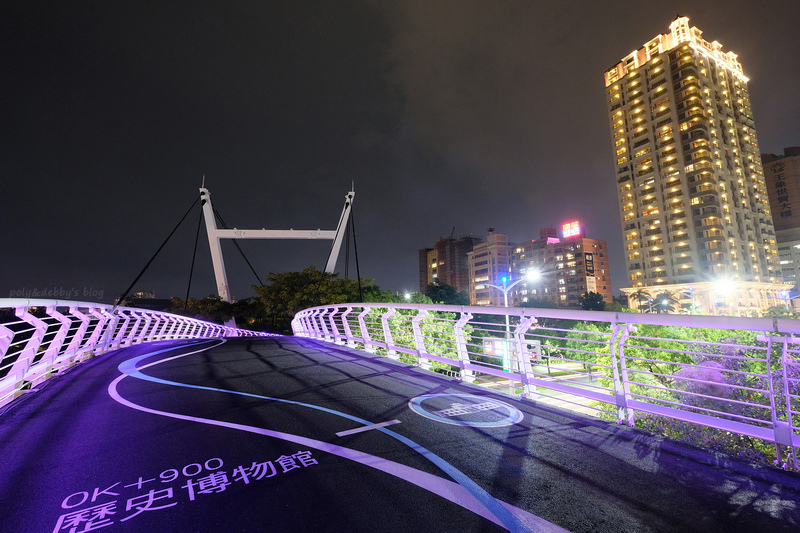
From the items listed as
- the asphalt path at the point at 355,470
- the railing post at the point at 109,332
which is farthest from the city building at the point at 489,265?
the asphalt path at the point at 355,470

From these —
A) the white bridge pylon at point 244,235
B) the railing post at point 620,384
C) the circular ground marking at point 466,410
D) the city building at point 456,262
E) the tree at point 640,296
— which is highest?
the city building at point 456,262

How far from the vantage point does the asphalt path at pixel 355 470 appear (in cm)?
270

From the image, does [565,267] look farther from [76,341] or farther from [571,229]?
[76,341]

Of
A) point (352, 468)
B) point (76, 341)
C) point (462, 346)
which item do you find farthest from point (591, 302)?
point (352, 468)

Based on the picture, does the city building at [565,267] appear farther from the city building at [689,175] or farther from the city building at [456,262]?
the city building at [456,262]

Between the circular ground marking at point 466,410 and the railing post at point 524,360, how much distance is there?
2.04ft

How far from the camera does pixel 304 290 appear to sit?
4203 cm

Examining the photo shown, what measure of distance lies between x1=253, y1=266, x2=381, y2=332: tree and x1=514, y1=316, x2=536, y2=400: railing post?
1263 inches

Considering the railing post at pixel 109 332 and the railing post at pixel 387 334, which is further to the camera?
the railing post at pixel 109 332

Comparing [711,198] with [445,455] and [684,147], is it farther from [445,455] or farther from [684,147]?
[445,455]

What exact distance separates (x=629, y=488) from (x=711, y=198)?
376ft

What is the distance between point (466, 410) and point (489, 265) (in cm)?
15234

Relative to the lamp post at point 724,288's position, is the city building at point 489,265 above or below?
above

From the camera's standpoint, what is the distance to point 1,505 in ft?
9.26
